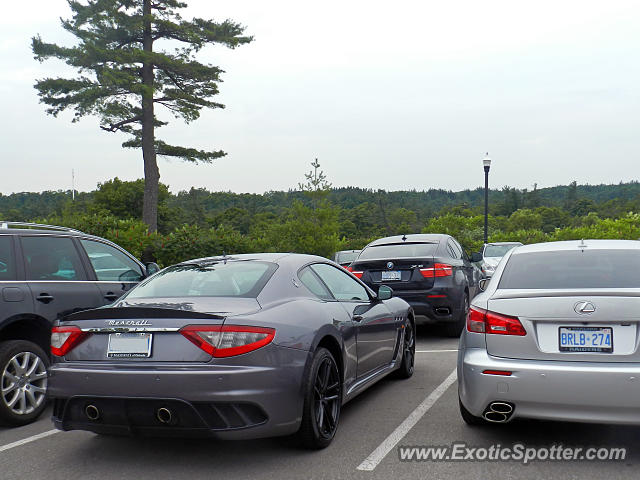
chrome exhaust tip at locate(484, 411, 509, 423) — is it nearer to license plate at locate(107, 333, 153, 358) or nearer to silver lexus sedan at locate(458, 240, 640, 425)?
silver lexus sedan at locate(458, 240, 640, 425)

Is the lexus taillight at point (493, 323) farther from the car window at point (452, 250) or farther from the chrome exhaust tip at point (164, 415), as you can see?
the car window at point (452, 250)

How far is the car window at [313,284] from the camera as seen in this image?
536cm

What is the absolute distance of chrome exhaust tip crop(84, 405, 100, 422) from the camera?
14.0ft

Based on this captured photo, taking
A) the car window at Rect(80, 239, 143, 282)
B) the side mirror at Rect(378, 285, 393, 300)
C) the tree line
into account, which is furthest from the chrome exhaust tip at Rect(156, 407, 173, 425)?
the tree line

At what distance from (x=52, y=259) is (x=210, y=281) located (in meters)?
2.20

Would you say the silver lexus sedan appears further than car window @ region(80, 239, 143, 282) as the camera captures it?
No

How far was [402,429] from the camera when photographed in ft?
17.4

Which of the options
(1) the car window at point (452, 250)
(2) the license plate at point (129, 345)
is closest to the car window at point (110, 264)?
(2) the license plate at point (129, 345)

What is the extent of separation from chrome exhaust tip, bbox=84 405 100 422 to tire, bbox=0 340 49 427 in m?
1.74

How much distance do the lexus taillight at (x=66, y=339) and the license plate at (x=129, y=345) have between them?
0.80 ft

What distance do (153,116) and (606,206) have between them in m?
90.5

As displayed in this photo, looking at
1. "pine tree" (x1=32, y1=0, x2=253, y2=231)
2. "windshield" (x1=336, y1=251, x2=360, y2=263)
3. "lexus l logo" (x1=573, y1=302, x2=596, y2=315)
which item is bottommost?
"windshield" (x1=336, y1=251, x2=360, y2=263)

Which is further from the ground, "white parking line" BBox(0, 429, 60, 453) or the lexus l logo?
the lexus l logo

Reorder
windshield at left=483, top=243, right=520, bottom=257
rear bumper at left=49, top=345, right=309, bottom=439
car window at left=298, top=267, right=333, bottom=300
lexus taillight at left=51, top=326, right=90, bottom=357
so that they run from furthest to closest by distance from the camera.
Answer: windshield at left=483, top=243, right=520, bottom=257, car window at left=298, top=267, right=333, bottom=300, lexus taillight at left=51, top=326, right=90, bottom=357, rear bumper at left=49, top=345, right=309, bottom=439
